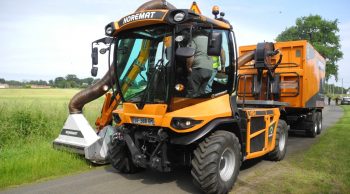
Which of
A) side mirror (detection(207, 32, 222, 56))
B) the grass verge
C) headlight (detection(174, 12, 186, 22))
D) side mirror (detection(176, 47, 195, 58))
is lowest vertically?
the grass verge

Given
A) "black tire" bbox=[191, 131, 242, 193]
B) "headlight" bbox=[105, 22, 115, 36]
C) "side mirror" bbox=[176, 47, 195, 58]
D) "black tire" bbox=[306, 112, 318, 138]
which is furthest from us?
"black tire" bbox=[306, 112, 318, 138]

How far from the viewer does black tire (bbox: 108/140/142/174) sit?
6.47 m

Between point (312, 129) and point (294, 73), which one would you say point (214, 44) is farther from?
point (312, 129)

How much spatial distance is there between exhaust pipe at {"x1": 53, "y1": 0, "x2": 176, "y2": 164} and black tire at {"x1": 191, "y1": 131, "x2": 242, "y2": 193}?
104 inches

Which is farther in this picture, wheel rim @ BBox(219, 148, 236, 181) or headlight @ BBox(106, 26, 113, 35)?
headlight @ BBox(106, 26, 113, 35)

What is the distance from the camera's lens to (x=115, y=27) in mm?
5797

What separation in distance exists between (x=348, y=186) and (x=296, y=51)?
563 centimetres

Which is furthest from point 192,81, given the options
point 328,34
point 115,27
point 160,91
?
point 328,34

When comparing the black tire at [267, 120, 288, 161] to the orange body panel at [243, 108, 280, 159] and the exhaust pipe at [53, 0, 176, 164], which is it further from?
the exhaust pipe at [53, 0, 176, 164]

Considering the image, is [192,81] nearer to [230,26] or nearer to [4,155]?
[230,26]

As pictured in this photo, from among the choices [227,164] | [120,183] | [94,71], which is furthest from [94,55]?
[227,164]

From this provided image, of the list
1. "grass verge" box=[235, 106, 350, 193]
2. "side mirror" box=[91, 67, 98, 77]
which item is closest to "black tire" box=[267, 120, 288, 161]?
"grass verge" box=[235, 106, 350, 193]

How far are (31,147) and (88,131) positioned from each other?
5.84ft

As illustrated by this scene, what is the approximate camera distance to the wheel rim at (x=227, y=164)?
5.56 m
